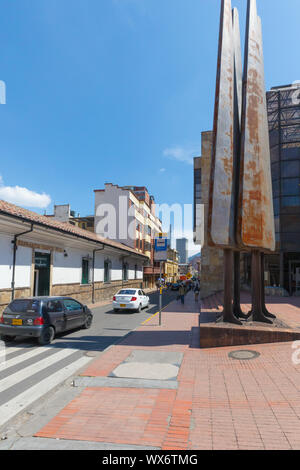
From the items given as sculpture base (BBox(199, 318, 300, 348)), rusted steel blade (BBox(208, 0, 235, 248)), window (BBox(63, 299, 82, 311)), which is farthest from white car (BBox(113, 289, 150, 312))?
rusted steel blade (BBox(208, 0, 235, 248))

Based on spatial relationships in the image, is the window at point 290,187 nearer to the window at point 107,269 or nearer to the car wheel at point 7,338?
the window at point 107,269

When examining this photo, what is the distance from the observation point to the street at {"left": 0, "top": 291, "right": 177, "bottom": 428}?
16.6ft

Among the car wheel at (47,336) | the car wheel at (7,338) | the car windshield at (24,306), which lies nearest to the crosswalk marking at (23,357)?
the car wheel at (47,336)

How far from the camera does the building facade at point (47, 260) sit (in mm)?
13375

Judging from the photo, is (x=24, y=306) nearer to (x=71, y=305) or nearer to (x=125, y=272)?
(x=71, y=305)

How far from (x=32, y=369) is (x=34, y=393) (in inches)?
54.3

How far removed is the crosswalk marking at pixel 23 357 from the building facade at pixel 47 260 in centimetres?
592

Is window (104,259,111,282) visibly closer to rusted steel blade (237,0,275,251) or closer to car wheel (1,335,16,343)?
car wheel (1,335,16,343)

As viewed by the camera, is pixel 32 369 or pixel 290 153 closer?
pixel 32 369

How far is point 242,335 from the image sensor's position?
781cm

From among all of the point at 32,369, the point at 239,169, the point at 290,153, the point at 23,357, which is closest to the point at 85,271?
the point at 23,357

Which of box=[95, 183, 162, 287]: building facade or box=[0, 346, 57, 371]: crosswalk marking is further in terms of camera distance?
box=[95, 183, 162, 287]: building facade

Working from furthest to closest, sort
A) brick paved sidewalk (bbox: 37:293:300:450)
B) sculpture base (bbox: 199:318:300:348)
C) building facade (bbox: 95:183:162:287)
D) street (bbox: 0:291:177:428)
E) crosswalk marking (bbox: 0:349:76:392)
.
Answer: building facade (bbox: 95:183:162:287), sculpture base (bbox: 199:318:300:348), crosswalk marking (bbox: 0:349:76:392), street (bbox: 0:291:177:428), brick paved sidewalk (bbox: 37:293:300:450)

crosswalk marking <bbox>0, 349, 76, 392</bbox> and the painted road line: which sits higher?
the painted road line
